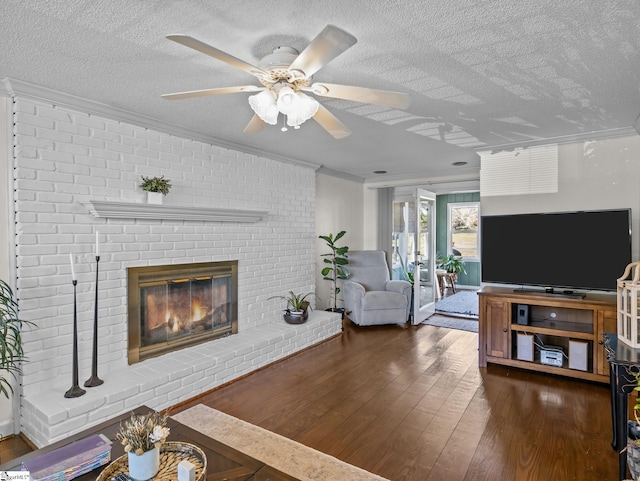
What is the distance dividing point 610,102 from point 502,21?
5.22 feet

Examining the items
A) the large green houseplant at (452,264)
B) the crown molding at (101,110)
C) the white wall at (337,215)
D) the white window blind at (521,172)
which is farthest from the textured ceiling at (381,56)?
the large green houseplant at (452,264)

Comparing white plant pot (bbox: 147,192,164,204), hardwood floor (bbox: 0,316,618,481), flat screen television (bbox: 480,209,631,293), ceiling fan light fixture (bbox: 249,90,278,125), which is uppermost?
ceiling fan light fixture (bbox: 249,90,278,125)

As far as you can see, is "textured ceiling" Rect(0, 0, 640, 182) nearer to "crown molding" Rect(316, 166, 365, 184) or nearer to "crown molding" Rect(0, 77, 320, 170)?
"crown molding" Rect(0, 77, 320, 170)

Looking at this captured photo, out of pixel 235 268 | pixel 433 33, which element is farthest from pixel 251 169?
pixel 433 33

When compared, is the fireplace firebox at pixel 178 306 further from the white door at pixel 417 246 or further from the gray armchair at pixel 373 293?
the white door at pixel 417 246

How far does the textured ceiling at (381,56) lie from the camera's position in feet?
5.14

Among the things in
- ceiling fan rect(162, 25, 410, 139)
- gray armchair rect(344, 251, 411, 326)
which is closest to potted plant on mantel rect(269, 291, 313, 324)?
gray armchair rect(344, 251, 411, 326)

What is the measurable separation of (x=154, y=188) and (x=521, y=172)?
11.8 feet

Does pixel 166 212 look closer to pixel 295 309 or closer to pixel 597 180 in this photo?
pixel 295 309

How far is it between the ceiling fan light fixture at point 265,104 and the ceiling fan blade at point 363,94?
7.8 inches

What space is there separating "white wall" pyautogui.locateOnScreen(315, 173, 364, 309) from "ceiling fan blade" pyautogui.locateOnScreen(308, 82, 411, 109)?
3.50 metres

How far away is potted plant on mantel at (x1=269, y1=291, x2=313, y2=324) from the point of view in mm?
4211

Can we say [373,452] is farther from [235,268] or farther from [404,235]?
[404,235]

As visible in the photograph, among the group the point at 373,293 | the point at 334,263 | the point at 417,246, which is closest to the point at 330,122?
the point at 334,263
